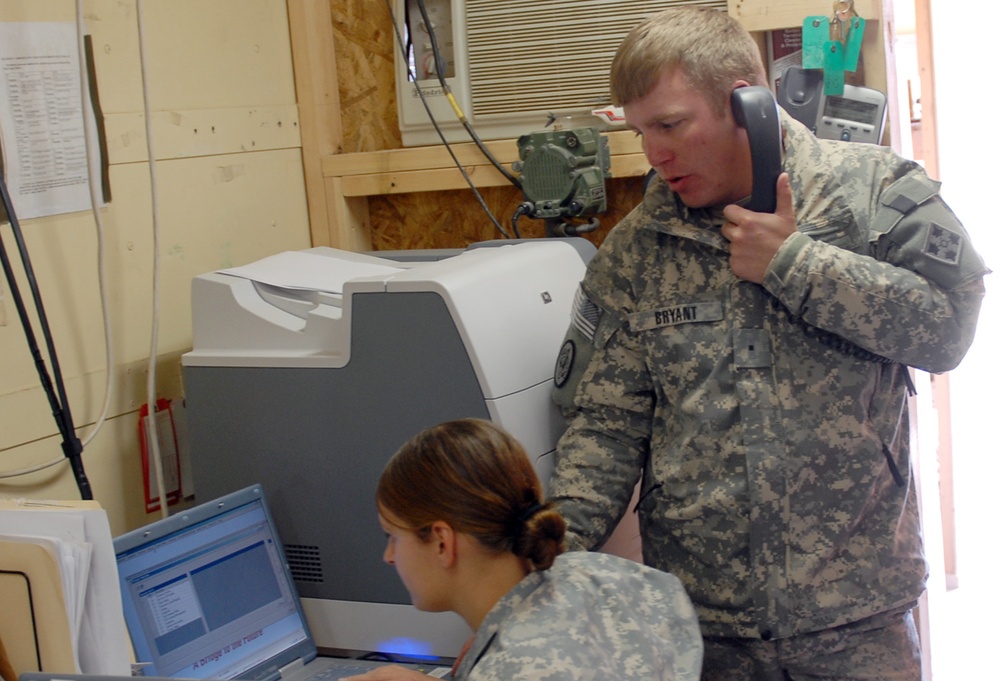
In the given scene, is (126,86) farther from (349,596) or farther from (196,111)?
(349,596)

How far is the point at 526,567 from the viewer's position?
1.38m

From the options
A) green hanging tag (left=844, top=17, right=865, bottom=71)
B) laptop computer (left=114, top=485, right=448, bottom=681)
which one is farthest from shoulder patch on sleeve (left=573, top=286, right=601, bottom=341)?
green hanging tag (left=844, top=17, right=865, bottom=71)

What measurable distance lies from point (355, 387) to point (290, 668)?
48 cm

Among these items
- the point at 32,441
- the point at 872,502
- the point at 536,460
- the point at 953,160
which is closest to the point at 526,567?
the point at 536,460

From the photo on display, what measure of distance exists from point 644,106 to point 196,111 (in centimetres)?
107

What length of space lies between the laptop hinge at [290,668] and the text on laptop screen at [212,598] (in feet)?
0.10

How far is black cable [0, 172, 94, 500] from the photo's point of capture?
1727 mm

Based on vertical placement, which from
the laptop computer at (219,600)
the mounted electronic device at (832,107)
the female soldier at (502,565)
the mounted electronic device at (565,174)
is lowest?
the laptop computer at (219,600)

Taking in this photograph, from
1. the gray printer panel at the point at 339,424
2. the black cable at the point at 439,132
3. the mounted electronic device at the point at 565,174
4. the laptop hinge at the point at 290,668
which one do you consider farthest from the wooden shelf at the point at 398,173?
the laptop hinge at the point at 290,668

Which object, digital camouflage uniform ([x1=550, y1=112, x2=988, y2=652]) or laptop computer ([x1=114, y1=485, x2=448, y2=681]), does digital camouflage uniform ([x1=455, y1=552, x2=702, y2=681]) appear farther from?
laptop computer ([x1=114, y1=485, x2=448, y2=681])

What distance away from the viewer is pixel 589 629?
1281 mm

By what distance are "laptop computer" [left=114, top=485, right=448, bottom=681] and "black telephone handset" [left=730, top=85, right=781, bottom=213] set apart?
0.86 metres

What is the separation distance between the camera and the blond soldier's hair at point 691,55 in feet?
5.00

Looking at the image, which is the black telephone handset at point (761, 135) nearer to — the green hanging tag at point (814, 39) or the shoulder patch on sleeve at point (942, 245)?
the shoulder patch on sleeve at point (942, 245)
